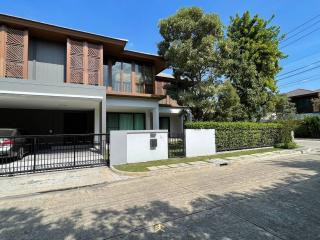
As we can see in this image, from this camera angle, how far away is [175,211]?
13.3 ft

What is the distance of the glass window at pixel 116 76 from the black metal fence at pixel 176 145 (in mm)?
7086

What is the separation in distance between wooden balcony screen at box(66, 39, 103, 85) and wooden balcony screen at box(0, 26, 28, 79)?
237 cm

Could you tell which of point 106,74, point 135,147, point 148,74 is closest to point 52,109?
point 106,74

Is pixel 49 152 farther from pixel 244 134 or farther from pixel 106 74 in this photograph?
pixel 244 134

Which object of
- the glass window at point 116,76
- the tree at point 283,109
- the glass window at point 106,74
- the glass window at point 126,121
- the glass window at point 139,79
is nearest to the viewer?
the glass window at point 106,74

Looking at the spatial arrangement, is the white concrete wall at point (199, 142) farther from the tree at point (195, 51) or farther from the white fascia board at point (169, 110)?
the white fascia board at point (169, 110)

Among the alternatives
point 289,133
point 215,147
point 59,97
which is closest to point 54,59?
point 59,97

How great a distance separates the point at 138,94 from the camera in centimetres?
1481

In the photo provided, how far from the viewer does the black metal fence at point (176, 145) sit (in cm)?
1038

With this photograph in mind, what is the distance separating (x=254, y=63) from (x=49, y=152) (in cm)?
1679

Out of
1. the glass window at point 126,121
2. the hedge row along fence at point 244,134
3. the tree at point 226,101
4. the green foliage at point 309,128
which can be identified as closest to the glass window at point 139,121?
the glass window at point 126,121

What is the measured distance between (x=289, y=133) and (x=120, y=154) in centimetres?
1303

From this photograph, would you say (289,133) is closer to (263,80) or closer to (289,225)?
(263,80)

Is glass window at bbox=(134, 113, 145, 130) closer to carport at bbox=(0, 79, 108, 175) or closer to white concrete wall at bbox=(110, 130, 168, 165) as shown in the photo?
carport at bbox=(0, 79, 108, 175)
